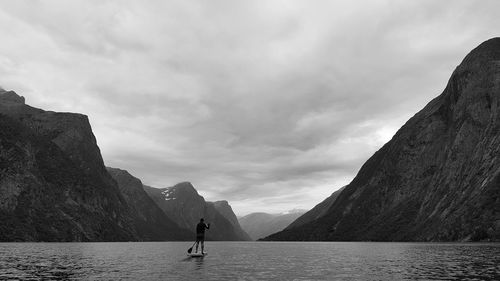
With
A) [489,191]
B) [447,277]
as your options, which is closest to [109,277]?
[447,277]

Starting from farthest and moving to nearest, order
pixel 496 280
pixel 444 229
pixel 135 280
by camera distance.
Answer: pixel 444 229 < pixel 135 280 < pixel 496 280

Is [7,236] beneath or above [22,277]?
above

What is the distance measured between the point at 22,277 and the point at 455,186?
190322 millimetres

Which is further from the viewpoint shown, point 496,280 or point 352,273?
point 352,273

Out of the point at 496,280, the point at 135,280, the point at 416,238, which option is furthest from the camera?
the point at 416,238

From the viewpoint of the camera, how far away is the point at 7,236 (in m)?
192

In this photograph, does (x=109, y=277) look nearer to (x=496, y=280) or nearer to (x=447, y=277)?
(x=447, y=277)

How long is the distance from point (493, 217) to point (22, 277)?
479 ft

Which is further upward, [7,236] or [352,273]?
[7,236]

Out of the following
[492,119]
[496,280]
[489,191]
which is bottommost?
[496,280]

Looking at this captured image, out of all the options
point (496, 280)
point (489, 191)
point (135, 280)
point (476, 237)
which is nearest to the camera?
point (496, 280)

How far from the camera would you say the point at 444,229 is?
16475 centimetres

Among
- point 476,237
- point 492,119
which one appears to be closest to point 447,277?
point 476,237

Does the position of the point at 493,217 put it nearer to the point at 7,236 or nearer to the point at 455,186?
the point at 455,186
